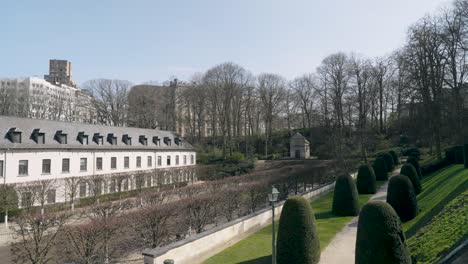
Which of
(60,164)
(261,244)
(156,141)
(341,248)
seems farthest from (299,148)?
(341,248)

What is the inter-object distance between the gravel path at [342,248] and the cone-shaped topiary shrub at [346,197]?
5.98ft

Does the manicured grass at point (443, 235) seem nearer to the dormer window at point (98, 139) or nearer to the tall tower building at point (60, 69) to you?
the dormer window at point (98, 139)

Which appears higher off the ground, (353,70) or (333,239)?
(353,70)

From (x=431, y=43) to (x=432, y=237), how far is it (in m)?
27.3

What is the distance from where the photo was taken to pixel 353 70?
2077 inches

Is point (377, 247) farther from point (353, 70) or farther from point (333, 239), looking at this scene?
point (353, 70)

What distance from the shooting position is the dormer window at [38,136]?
27353mm

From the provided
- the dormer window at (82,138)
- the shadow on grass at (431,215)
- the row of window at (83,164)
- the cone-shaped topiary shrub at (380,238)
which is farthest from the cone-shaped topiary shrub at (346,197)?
the dormer window at (82,138)

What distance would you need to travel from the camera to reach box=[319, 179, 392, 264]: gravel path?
1181cm

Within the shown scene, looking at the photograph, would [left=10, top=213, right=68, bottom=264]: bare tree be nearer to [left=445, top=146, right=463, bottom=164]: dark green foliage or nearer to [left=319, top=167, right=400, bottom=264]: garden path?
[left=319, top=167, right=400, bottom=264]: garden path

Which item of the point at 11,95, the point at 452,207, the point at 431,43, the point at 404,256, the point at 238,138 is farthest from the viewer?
the point at 238,138

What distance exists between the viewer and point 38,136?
2761 cm

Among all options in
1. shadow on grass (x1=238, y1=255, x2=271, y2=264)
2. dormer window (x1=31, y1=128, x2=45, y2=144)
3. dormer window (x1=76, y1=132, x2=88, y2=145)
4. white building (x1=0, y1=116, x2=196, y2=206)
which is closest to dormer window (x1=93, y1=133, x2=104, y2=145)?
white building (x1=0, y1=116, x2=196, y2=206)

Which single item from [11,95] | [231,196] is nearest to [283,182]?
[231,196]
